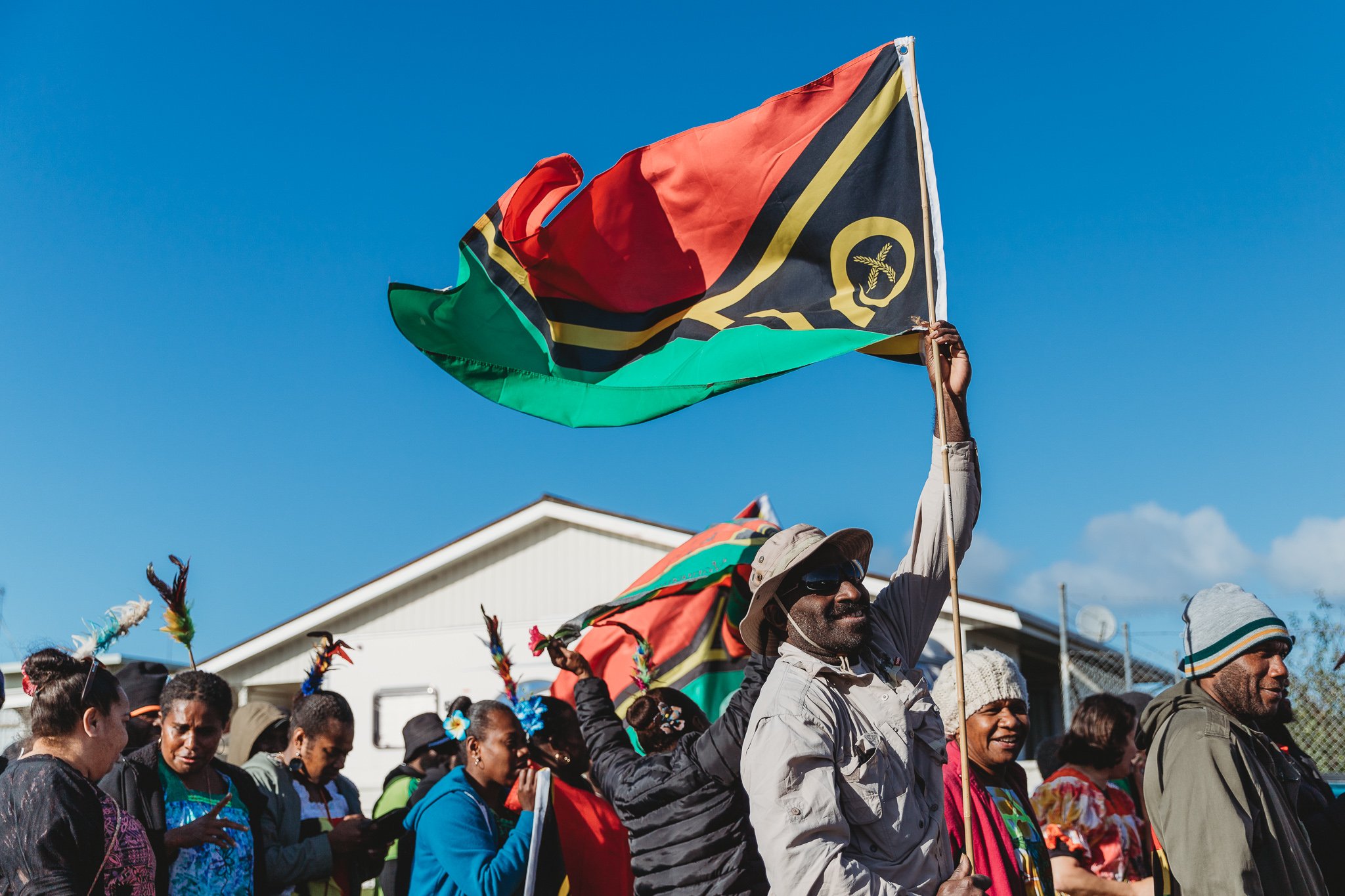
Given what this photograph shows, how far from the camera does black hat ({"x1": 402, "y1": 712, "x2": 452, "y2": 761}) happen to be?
8109 mm

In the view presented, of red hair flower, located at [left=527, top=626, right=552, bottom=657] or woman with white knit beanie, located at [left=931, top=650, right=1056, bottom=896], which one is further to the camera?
red hair flower, located at [left=527, top=626, right=552, bottom=657]

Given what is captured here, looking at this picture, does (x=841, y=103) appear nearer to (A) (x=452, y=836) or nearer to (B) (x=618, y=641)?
(A) (x=452, y=836)

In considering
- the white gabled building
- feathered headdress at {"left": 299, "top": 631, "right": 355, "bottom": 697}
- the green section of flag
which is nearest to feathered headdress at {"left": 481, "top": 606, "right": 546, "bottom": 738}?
feathered headdress at {"left": 299, "top": 631, "right": 355, "bottom": 697}

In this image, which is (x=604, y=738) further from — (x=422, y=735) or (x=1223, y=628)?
(x=422, y=735)

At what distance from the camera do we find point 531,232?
17.9 feet

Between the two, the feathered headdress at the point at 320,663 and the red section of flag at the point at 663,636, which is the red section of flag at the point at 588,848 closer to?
the feathered headdress at the point at 320,663

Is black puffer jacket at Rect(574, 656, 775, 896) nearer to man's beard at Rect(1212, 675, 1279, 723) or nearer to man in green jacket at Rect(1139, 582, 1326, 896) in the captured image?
man in green jacket at Rect(1139, 582, 1326, 896)

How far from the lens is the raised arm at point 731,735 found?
388 cm

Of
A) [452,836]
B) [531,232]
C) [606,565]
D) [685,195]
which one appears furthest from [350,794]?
[606,565]

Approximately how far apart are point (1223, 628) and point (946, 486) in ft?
4.82

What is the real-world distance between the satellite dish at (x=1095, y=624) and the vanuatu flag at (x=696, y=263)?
872 centimetres

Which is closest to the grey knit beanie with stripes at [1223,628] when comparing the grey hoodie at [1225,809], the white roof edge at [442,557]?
the grey hoodie at [1225,809]

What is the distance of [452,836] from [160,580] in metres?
1.69

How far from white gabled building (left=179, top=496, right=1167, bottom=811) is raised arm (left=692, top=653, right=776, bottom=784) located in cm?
1194
